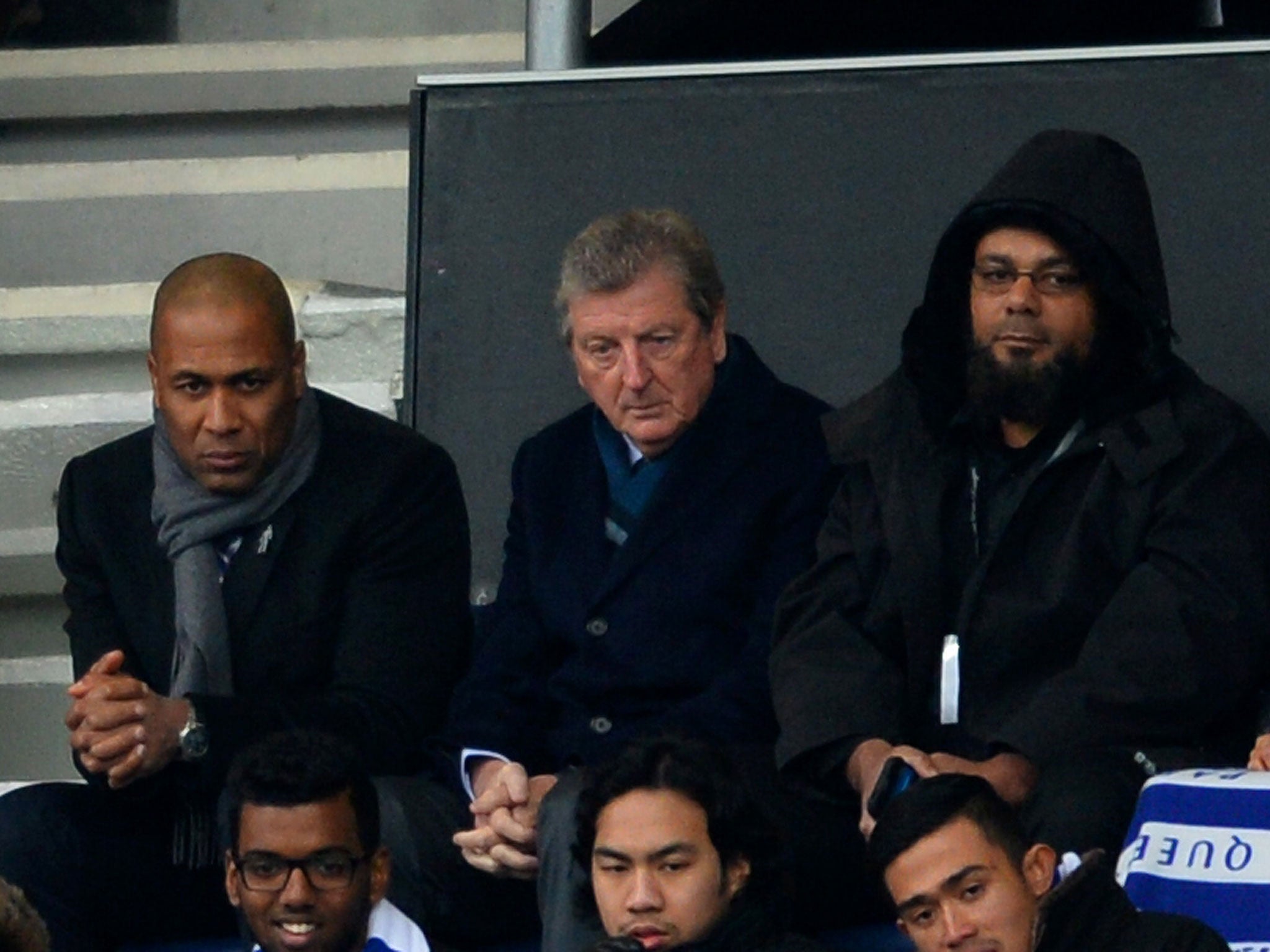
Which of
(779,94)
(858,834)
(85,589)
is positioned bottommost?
(858,834)

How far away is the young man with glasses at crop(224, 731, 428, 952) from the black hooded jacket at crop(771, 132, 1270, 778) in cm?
64

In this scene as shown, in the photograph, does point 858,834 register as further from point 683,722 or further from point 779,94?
point 779,94

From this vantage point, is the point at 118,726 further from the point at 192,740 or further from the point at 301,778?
the point at 301,778

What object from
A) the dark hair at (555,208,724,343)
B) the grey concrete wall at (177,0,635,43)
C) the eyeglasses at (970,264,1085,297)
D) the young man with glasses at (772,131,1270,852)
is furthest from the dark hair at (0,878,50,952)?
the grey concrete wall at (177,0,635,43)

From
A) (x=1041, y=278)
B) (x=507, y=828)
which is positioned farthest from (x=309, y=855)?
(x=1041, y=278)

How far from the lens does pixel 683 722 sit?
5195 mm

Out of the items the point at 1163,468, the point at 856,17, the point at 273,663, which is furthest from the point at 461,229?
the point at 1163,468

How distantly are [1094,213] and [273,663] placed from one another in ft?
4.89

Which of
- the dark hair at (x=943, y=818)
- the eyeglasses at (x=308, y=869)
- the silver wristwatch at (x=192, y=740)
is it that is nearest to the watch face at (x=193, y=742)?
the silver wristwatch at (x=192, y=740)

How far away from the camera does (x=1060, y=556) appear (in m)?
5.06

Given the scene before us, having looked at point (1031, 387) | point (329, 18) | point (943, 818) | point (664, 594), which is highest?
point (329, 18)

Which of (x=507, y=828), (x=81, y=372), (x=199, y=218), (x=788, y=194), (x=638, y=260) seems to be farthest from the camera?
(x=199, y=218)

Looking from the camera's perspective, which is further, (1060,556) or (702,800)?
(1060,556)

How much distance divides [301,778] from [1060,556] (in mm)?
1176
